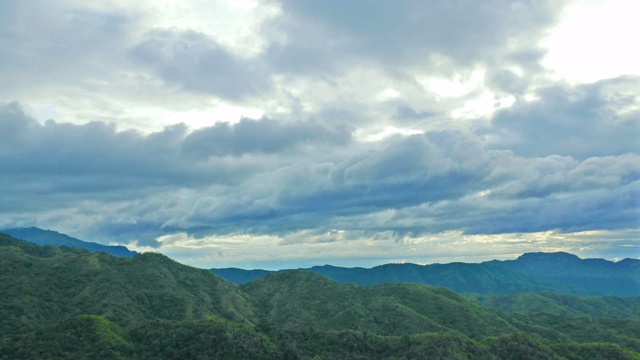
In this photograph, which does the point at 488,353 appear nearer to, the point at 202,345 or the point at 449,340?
the point at 449,340

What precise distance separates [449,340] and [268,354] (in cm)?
6508

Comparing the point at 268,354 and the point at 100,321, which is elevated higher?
the point at 100,321

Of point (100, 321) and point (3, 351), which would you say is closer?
point (3, 351)

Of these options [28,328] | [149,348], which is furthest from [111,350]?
[28,328]

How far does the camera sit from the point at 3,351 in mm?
144750

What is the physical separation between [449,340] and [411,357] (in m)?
18.7

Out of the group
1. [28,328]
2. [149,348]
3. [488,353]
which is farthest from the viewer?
[28,328]

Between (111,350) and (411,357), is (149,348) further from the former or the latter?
(411,357)

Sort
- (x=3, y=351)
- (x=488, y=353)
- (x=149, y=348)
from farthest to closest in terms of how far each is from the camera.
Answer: (x=488, y=353) < (x=149, y=348) < (x=3, y=351)

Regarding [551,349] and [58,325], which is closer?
[58,325]

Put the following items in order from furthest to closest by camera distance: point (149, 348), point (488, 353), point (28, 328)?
point (28, 328) < point (488, 353) < point (149, 348)

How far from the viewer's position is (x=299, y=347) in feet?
585

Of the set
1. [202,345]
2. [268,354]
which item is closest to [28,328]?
[202,345]

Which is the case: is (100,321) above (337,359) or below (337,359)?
above
